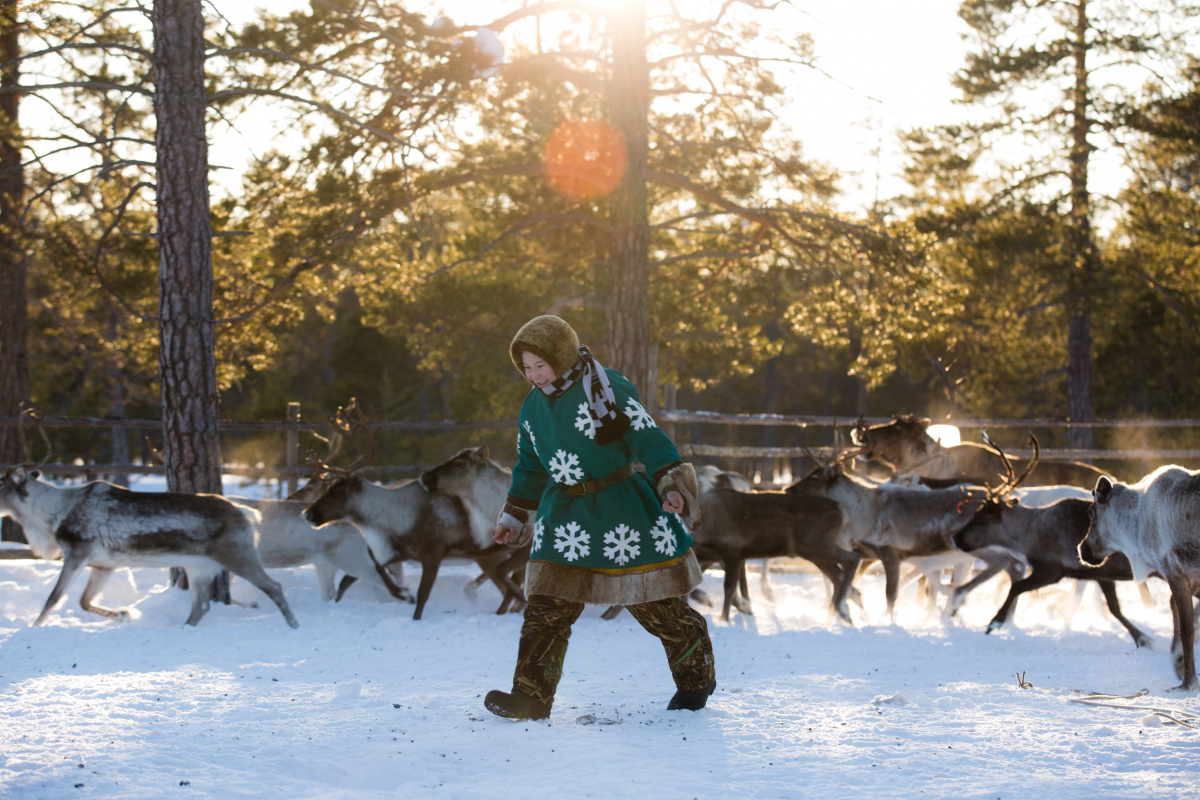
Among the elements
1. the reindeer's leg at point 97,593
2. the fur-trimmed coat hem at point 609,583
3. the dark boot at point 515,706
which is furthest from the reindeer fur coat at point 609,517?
the reindeer's leg at point 97,593

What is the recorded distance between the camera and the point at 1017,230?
16.6m

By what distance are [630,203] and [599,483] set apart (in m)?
7.11

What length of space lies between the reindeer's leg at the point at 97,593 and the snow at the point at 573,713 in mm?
76

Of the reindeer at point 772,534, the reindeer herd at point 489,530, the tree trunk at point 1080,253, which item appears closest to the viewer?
the reindeer herd at point 489,530

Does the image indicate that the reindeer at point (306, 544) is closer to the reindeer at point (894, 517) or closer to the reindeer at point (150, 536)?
the reindeer at point (150, 536)

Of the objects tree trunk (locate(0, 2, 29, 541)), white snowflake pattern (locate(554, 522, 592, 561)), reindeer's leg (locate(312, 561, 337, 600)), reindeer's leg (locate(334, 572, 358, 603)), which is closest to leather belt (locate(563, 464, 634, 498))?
white snowflake pattern (locate(554, 522, 592, 561))

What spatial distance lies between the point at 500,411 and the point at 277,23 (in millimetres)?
11912

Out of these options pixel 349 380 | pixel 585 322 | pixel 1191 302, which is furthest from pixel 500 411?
pixel 1191 302

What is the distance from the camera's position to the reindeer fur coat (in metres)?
3.99

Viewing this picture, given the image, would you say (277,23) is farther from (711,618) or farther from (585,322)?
(585,322)

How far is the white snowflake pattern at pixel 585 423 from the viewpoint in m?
4.06

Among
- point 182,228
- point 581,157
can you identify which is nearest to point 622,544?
point 182,228

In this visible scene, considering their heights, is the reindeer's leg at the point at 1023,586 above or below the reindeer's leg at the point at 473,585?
above

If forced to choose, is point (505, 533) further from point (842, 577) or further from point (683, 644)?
point (842, 577)
